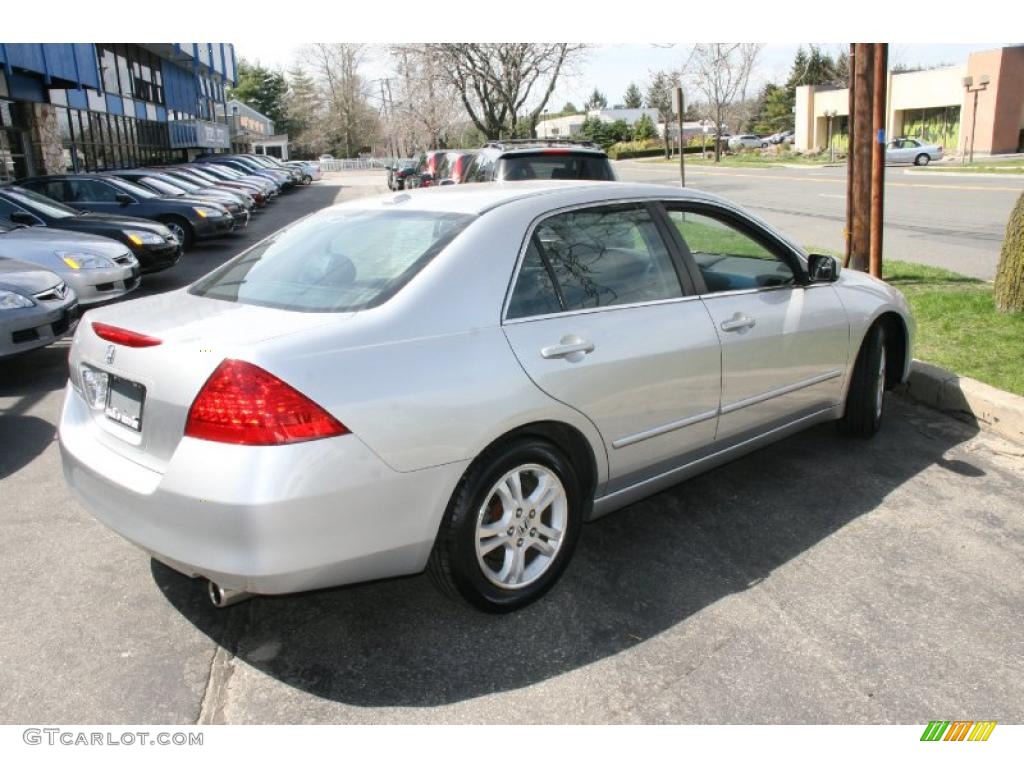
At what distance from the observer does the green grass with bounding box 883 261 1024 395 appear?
579 centimetres

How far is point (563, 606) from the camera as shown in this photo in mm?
3291

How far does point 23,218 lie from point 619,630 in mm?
10176

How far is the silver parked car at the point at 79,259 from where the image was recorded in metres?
8.73

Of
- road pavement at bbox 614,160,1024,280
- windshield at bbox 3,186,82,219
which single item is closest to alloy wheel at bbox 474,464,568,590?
road pavement at bbox 614,160,1024,280

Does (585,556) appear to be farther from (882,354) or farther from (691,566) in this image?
(882,354)

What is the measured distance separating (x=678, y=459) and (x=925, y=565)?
3.74ft

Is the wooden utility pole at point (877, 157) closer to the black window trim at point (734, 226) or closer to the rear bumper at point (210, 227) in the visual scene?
the black window trim at point (734, 226)

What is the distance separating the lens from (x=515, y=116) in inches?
1221

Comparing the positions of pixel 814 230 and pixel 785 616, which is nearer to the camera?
pixel 785 616

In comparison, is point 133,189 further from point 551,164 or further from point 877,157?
point 877,157

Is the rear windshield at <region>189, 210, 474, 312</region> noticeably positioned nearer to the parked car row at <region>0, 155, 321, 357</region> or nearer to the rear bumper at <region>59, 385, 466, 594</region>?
the rear bumper at <region>59, 385, 466, 594</region>

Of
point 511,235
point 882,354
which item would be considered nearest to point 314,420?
point 511,235

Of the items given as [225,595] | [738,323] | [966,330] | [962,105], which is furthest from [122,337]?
[962,105]

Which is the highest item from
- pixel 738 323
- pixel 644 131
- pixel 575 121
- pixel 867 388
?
pixel 575 121
